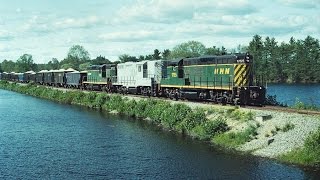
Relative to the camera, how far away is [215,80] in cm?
3944

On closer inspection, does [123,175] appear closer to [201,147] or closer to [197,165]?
[197,165]

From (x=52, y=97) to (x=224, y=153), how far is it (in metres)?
59.5

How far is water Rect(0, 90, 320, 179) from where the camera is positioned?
23.8 m

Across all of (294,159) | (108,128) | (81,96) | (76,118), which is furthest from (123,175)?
(81,96)

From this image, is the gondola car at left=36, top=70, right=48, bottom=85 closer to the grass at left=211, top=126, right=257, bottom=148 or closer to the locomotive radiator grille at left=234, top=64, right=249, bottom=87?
Result: the locomotive radiator grille at left=234, top=64, right=249, bottom=87

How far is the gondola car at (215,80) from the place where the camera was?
36.3 meters

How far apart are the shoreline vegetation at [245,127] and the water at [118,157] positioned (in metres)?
1.04

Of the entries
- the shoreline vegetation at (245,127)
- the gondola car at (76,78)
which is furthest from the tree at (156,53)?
the shoreline vegetation at (245,127)

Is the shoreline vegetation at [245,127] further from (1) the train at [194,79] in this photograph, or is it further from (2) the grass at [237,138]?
(1) the train at [194,79]

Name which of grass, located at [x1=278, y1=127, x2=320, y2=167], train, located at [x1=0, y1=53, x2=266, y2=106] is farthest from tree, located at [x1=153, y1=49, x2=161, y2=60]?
grass, located at [x1=278, y1=127, x2=320, y2=167]

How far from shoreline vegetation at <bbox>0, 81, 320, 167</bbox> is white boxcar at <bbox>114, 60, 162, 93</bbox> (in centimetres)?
476

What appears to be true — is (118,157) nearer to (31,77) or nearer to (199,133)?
(199,133)

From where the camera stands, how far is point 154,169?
25.0 meters

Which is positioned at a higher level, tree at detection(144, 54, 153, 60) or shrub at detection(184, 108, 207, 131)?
tree at detection(144, 54, 153, 60)
